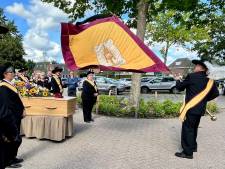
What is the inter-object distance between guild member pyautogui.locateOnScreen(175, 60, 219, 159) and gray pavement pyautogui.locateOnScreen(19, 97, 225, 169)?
36 cm

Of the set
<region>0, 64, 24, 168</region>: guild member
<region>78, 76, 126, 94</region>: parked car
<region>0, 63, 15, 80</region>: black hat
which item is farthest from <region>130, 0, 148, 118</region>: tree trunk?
<region>78, 76, 126, 94</region>: parked car

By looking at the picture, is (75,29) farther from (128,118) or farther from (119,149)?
(128,118)

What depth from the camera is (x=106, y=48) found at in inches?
353

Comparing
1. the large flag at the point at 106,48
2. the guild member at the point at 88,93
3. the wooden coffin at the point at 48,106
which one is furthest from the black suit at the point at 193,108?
the guild member at the point at 88,93

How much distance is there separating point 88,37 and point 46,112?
2.45m

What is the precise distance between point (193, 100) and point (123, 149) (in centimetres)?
201

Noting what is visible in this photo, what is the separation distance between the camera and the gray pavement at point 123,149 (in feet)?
27.0

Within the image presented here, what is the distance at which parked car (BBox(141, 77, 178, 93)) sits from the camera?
1419 inches

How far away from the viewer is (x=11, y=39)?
55.1m

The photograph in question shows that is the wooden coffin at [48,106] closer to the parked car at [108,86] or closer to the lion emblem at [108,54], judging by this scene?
the lion emblem at [108,54]

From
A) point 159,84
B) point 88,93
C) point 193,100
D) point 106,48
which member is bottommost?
point 193,100

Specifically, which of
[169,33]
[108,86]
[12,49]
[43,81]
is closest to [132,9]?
[43,81]

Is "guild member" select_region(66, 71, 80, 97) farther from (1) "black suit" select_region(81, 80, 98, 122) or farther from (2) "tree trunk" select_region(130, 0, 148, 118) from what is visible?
(1) "black suit" select_region(81, 80, 98, 122)

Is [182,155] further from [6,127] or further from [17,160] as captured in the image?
[6,127]
